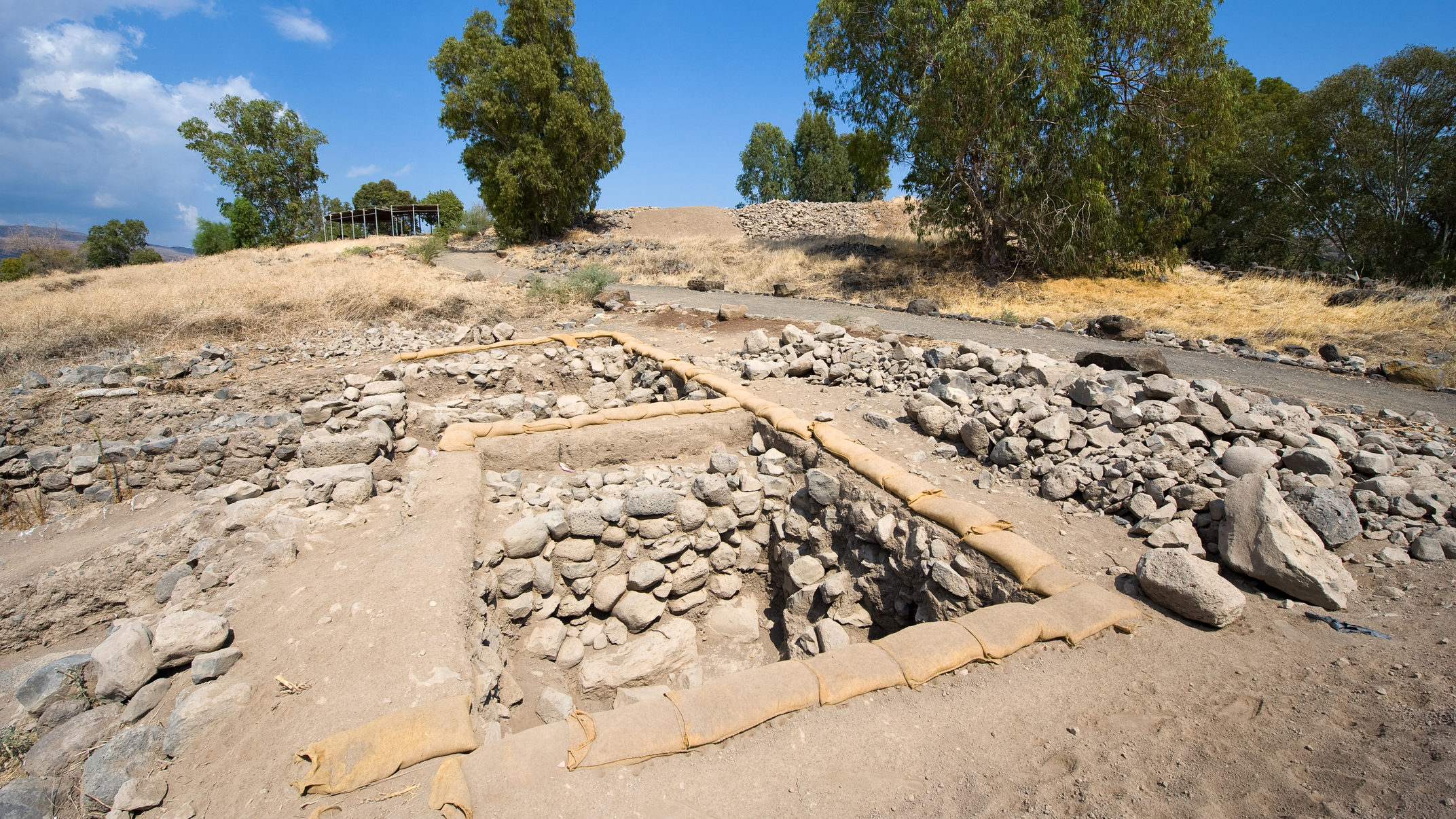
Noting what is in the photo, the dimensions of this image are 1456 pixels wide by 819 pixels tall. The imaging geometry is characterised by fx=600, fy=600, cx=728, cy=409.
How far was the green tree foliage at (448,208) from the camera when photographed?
3250 centimetres

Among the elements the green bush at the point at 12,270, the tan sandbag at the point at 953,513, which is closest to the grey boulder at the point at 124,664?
the tan sandbag at the point at 953,513

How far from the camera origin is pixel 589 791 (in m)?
1.79

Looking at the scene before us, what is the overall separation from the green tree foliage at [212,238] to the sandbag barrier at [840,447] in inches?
1188

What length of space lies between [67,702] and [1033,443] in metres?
5.04

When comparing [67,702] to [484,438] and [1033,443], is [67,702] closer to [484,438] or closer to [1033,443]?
[484,438]

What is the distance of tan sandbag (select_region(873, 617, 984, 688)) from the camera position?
7.45 feet

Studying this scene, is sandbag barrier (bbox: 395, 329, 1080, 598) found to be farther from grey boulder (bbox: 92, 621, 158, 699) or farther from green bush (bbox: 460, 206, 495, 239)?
green bush (bbox: 460, 206, 495, 239)

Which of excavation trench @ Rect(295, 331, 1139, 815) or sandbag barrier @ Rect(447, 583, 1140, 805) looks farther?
excavation trench @ Rect(295, 331, 1139, 815)

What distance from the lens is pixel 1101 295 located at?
41.0 feet

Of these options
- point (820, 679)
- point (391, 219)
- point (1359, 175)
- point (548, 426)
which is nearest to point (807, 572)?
point (820, 679)

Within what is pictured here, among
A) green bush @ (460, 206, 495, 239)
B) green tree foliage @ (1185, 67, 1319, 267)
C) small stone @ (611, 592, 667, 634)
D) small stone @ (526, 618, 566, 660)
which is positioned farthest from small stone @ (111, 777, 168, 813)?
green bush @ (460, 206, 495, 239)

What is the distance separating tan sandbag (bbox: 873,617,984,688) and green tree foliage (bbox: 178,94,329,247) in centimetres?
3569

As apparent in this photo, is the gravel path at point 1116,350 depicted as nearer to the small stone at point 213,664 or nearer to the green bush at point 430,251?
the small stone at point 213,664

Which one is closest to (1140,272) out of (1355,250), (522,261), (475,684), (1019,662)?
(1355,250)
